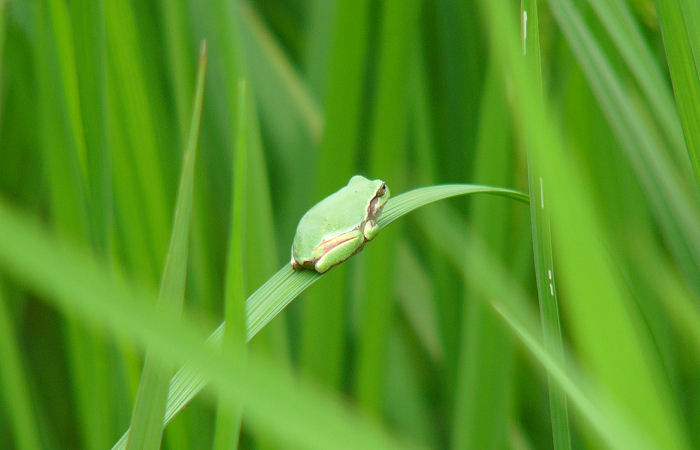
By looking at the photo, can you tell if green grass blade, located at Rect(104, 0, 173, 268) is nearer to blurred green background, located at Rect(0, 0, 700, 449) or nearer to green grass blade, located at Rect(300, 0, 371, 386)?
blurred green background, located at Rect(0, 0, 700, 449)

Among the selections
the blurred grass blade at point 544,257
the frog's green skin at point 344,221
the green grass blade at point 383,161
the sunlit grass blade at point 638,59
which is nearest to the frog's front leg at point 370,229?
the frog's green skin at point 344,221

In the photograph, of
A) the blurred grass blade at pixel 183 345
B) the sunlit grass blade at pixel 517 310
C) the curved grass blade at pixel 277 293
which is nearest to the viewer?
the blurred grass blade at pixel 183 345

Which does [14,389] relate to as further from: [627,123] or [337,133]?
[627,123]

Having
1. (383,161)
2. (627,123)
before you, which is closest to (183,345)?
(627,123)

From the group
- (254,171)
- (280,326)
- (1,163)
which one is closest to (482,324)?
(280,326)

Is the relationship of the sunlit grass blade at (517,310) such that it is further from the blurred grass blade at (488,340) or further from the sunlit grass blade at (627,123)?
the sunlit grass blade at (627,123)

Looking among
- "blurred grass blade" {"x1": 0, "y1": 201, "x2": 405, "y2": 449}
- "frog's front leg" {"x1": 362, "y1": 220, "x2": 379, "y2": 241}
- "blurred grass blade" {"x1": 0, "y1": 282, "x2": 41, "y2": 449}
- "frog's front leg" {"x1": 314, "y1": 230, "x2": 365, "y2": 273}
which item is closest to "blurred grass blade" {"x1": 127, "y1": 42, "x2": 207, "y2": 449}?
"blurred grass blade" {"x1": 0, "y1": 201, "x2": 405, "y2": 449}
